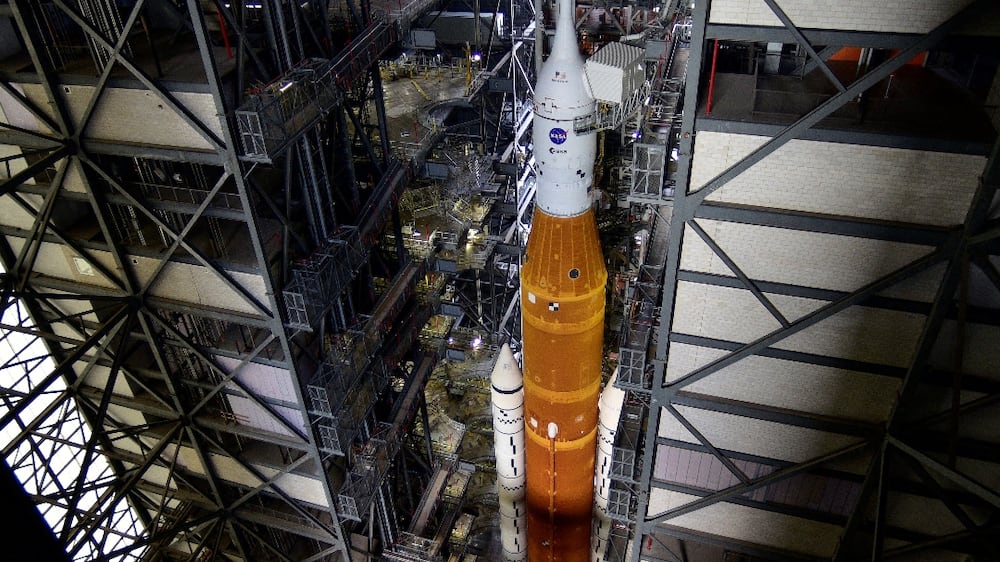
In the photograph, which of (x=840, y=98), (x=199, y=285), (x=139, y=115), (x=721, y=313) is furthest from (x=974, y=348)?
(x=139, y=115)

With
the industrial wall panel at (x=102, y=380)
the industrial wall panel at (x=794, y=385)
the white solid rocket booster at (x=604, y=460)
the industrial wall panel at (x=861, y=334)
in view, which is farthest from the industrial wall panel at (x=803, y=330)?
the industrial wall panel at (x=102, y=380)

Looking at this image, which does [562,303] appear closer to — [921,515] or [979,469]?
[921,515]

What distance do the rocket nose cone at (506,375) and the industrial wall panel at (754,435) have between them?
22.2 feet

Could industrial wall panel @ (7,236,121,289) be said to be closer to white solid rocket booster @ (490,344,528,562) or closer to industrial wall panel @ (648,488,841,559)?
white solid rocket booster @ (490,344,528,562)

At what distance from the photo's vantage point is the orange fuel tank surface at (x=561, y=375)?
20.4 meters

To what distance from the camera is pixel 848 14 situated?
13.0m

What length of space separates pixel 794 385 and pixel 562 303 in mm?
6651

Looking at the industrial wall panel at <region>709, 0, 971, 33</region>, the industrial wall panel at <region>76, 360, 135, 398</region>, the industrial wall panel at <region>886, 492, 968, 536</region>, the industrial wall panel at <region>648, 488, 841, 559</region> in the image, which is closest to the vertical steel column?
the industrial wall panel at <region>709, 0, 971, 33</region>

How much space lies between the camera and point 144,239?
20250mm

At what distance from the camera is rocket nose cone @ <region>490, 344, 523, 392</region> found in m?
24.4

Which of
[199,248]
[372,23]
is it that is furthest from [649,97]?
[199,248]

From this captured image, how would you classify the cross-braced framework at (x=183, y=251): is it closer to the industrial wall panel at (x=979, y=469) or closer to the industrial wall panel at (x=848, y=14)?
the industrial wall panel at (x=848, y=14)

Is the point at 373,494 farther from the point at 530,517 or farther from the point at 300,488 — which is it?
the point at 530,517

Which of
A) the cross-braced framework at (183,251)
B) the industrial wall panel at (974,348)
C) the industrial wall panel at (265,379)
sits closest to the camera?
the industrial wall panel at (974,348)
